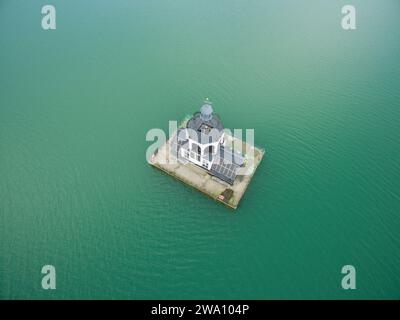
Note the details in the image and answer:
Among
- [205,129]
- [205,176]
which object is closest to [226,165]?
[205,176]

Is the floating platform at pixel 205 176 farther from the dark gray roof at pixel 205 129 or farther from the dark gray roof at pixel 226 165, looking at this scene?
the dark gray roof at pixel 205 129

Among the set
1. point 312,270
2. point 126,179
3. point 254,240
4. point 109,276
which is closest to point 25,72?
point 126,179

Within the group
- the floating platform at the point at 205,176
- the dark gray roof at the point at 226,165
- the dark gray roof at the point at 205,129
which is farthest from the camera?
the dark gray roof at the point at 226,165

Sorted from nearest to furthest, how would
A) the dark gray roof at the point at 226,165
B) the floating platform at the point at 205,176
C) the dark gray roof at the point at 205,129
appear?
1. the dark gray roof at the point at 205,129
2. the floating platform at the point at 205,176
3. the dark gray roof at the point at 226,165

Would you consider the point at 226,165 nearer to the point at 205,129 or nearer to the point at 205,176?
the point at 205,176

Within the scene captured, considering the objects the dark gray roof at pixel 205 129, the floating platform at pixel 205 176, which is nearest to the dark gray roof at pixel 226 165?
the floating platform at pixel 205 176

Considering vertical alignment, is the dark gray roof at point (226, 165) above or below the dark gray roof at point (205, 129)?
below

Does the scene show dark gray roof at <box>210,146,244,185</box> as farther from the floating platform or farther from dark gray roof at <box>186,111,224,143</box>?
dark gray roof at <box>186,111,224,143</box>

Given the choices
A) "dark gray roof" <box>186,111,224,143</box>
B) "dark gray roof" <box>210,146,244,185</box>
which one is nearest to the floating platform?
"dark gray roof" <box>210,146,244,185</box>
